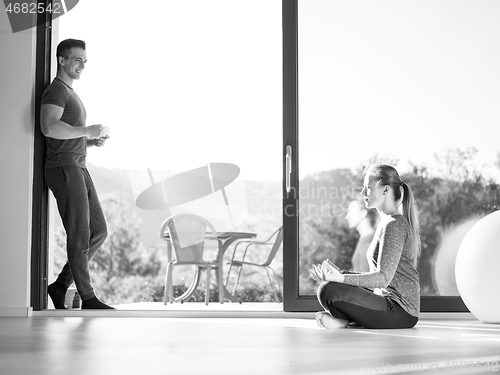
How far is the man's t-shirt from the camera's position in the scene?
182 inches

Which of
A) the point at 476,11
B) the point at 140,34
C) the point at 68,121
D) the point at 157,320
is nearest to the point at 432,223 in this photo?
the point at 476,11

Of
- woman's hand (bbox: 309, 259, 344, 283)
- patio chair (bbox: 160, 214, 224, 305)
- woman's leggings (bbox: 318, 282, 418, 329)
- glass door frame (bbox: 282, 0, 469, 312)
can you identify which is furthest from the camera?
patio chair (bbox: 160, 214, 224, 305)

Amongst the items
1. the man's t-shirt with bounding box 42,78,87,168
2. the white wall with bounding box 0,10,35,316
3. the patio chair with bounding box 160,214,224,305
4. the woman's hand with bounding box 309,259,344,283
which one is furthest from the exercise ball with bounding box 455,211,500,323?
the patio chair with bounding box 160,214,224,305

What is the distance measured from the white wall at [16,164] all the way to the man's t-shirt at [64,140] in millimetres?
125

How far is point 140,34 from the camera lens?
700 cm

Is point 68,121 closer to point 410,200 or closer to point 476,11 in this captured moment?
point 410,200

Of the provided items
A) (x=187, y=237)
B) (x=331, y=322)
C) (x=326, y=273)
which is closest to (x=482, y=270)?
(x=331, y=322)

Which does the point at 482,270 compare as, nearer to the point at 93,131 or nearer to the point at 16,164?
the point at 93,131

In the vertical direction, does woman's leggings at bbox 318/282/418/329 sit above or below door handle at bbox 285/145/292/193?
below

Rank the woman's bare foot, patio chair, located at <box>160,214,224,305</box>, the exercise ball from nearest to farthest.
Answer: the woman's bare foot < the exercise ball < patio chair, located at <box>160,214,224,305</box>

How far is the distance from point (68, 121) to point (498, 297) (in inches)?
113

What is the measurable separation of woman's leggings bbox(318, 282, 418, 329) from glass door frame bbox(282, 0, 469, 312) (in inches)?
39.2

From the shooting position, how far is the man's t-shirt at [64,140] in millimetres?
4621

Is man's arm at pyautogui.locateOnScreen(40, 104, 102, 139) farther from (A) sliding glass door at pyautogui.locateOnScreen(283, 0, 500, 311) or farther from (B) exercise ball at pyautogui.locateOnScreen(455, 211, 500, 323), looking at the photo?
(B) exercise ball at pyautogui.locateOnScreen(455, 211, 500, 323)
